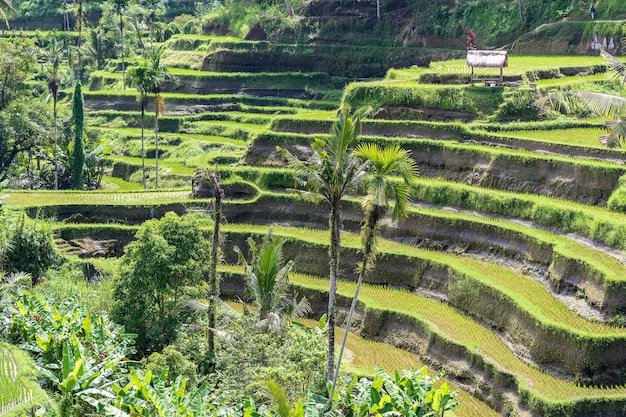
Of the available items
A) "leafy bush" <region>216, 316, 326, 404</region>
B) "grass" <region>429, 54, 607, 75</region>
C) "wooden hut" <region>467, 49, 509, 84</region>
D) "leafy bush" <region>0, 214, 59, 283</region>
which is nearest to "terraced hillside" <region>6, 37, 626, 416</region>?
"grass" <region>429, 54, 607, 75</region>

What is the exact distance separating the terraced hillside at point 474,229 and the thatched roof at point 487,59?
1536 millimetres

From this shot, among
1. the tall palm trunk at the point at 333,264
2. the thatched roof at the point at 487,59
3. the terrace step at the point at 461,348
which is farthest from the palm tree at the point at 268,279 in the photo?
the thatched roof at the point at 487,59

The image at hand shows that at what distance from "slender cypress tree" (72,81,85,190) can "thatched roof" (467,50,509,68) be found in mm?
24807

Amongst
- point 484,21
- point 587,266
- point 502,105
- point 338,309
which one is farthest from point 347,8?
point 587,266

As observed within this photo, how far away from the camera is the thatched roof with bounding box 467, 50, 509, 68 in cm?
5259

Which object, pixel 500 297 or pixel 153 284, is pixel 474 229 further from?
pixel 153 284

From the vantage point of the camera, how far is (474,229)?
4366 centimetres

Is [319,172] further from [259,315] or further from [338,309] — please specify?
[338,309]

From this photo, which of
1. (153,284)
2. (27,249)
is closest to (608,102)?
(153,284)

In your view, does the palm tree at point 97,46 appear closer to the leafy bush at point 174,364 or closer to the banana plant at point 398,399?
the leafy bush at point 174,364

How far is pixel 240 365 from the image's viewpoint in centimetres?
3259

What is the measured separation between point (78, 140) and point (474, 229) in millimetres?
29851

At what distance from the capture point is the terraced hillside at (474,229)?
1356 inches

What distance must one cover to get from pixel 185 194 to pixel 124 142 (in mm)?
23185
